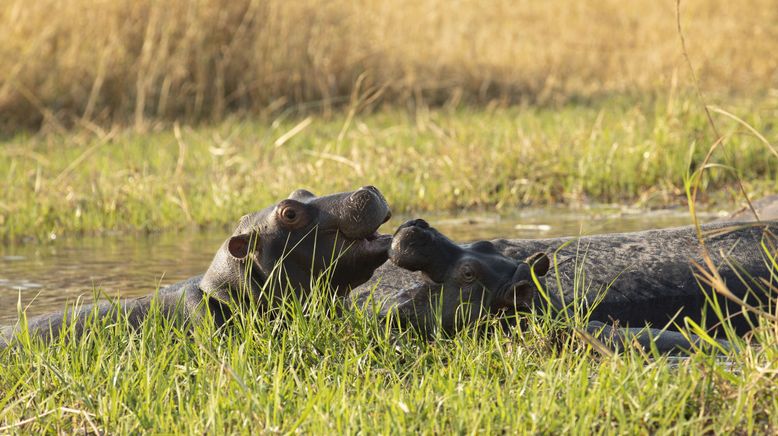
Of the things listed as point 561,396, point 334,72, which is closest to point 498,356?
point 561,396

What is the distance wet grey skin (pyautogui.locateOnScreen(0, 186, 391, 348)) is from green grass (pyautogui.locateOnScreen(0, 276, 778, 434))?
5.7 inches

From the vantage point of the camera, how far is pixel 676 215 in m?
6.81

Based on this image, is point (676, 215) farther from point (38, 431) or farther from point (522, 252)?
point (38, 431)

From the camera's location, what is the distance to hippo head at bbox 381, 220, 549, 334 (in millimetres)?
3588

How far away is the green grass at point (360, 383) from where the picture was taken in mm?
2729

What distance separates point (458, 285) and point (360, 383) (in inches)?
21.3

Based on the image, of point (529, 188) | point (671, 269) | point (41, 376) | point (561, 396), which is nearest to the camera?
point (561, 396)

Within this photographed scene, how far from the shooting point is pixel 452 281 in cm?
365

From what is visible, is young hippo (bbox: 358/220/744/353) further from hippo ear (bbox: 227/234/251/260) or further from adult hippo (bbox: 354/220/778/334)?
hippo ear (bbox: 227/234/251/260)

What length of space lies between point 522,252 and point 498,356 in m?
1.14

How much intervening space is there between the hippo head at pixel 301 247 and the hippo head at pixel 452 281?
0.68 feet

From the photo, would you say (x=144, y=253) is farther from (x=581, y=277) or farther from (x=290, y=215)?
(x=581, y=277)

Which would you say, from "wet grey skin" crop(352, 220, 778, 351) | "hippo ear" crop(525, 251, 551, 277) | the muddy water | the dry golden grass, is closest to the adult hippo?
"wet grey skin" crop(352, 220, 778, 351)

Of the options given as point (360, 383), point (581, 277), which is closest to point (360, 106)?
point (581, 277)
